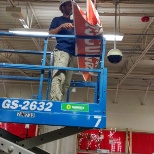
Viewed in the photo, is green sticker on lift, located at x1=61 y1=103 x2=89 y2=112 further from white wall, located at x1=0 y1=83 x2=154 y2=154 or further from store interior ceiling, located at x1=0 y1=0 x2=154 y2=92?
white wall, located at x1=0 y1=83 x2=154 y2=154

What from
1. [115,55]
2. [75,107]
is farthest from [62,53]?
[115,55]

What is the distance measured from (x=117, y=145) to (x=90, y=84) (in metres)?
12.9

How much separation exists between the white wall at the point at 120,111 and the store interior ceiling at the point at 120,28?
71cm

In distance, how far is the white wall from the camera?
58.0 ft

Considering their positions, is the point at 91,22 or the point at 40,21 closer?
the point at 91,22

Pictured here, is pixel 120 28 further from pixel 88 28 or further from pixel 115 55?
pixel 88 28

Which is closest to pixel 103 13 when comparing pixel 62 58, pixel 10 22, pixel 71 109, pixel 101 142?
pixel 10 22

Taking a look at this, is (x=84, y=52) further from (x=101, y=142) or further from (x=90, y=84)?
(x=101, y=142)

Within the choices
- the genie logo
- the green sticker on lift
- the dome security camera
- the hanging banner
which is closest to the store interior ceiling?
the dome security camera

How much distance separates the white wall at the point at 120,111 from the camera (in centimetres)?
1767

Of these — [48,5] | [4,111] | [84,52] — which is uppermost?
[48,5]

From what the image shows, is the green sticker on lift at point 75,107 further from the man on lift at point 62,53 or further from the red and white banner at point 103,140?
the red and white banner at point 103,140

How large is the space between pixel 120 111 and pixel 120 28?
27.0 ft

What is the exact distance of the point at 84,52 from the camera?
194 inches
